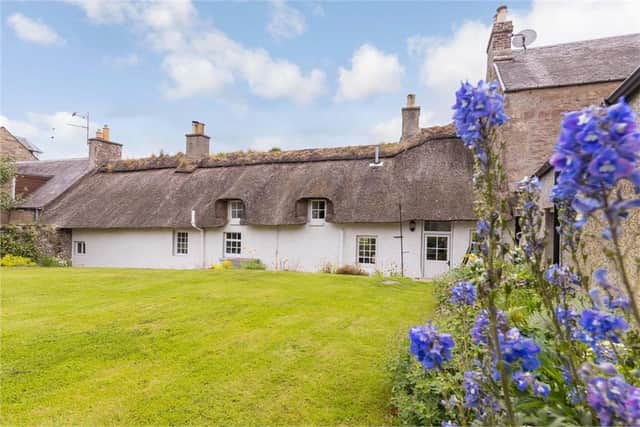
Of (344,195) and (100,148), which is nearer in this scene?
(344,195)

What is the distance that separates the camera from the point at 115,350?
4.53 meters

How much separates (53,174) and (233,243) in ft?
45.0

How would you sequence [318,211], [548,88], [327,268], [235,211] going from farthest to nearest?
[235,211] < [318,211] < [327,268] < [548,88]

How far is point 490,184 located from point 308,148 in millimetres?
16261

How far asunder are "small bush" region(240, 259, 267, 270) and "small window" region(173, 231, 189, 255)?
11.8ft

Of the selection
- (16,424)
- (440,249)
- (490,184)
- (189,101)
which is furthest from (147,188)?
(490,184)

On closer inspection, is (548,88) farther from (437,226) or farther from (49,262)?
(49,262)

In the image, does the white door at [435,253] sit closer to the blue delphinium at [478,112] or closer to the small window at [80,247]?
the blue delphinium at [478,112]

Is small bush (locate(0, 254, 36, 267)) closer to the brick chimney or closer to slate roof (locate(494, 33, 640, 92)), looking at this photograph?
the brick chimney

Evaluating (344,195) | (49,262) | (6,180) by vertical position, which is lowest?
(49,262)

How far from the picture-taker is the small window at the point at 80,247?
57.0ft

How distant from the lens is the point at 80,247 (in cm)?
1744

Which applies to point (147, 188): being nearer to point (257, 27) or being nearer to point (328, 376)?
point (257, 27)

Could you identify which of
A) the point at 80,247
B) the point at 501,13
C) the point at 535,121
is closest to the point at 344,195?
the point at 535,121
